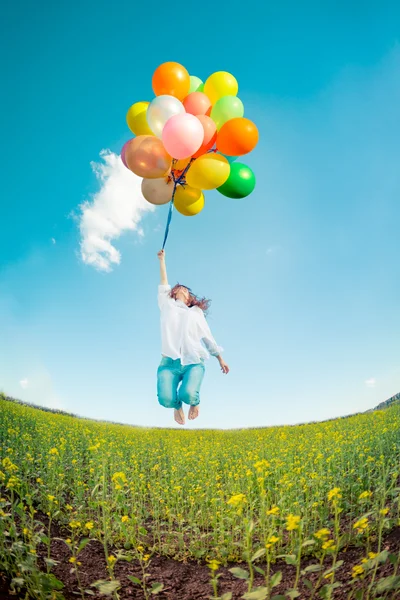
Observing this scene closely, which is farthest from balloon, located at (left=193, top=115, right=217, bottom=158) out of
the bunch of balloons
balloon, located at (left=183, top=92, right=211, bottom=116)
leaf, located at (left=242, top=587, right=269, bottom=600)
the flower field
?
leaf, located at (left=242, top=587, right=269, bottom=600)

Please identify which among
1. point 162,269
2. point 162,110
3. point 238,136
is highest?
point 162,110

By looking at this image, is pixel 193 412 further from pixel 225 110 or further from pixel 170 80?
pixel 170 80

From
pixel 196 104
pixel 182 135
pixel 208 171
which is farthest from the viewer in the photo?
pixel 196 104

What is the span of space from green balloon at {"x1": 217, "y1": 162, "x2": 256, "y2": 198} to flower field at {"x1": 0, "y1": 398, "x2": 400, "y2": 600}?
2662 mm

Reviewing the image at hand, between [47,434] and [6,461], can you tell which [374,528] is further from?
[47,434]

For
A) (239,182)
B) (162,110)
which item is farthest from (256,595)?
(162,110)

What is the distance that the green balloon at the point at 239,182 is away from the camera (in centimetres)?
462

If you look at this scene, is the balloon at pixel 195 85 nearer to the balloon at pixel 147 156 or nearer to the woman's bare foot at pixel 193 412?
the balloon at pixel 147 156

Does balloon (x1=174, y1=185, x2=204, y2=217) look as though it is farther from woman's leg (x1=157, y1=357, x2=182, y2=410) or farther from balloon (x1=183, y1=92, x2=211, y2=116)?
woman's leg (x1=157, y1=357, x2=182, y2=410)

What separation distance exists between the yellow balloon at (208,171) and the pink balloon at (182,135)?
0.17 metres

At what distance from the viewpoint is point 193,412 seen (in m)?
4.29

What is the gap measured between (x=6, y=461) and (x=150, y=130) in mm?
3470

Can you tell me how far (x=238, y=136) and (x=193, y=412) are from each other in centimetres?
271

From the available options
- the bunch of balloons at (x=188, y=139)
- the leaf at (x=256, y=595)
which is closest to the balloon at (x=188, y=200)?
the bunch of balloons at (x=188, y=139)
